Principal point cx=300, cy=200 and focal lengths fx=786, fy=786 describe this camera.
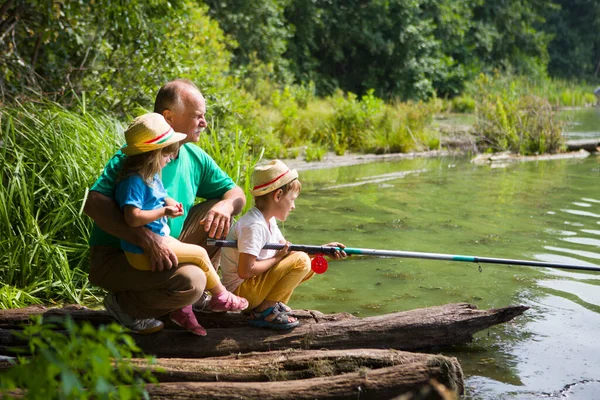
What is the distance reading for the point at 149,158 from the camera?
11.5ft

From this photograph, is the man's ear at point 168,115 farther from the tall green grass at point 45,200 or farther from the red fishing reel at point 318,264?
the tall green grass at point 45,200

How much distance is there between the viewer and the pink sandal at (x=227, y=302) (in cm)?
378

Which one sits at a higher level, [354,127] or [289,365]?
[289,365]

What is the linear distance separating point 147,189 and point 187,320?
0.68 metres

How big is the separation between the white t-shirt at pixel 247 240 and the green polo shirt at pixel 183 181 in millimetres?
291

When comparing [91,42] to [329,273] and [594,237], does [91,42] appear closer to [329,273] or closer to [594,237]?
[329,273]

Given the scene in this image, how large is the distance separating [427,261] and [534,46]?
27.1 meters

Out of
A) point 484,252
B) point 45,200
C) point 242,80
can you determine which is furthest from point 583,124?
point 45,200

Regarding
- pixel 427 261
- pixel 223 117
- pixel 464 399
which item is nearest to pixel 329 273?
pixel 427 261

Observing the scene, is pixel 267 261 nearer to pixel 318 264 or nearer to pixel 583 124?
pixel 318 264

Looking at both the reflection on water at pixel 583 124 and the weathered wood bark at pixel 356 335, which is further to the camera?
the reflection on water at pixel 583 124

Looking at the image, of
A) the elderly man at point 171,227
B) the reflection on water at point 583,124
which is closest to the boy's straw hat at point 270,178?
the elderly man at point 171,227

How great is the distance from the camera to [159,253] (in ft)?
11.3

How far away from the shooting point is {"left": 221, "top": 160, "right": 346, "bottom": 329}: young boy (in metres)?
3.85
